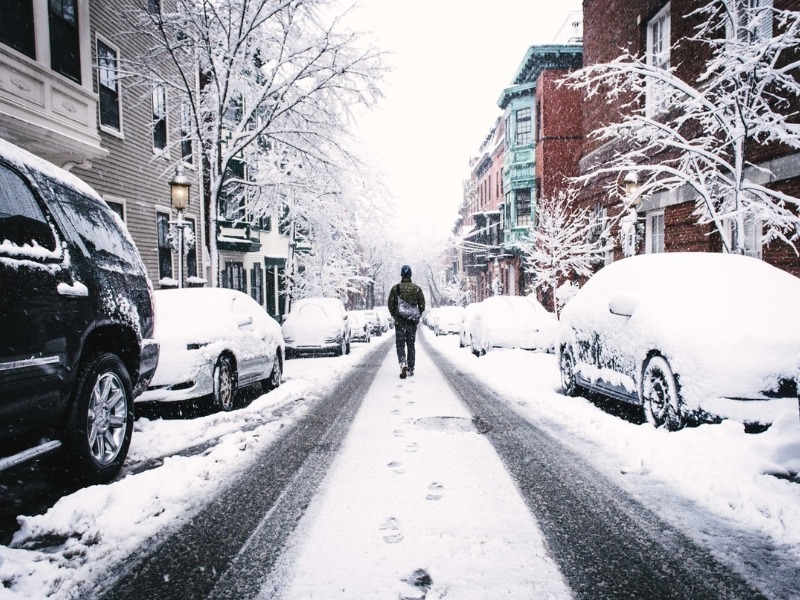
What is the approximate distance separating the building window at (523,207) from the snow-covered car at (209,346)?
85.2ft

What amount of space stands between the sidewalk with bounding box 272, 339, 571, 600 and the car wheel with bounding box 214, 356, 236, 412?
2177 mm

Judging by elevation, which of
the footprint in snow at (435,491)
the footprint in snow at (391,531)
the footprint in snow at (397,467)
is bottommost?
the footprint in snow at (397,467)

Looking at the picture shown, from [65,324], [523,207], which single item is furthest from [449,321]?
[65,324]

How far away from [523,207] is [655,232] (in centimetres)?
1772

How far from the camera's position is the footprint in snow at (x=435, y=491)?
3771mm

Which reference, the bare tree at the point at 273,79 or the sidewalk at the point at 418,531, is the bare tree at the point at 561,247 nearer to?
the bare tree at the point at 273,79

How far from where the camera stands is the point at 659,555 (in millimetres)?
2928

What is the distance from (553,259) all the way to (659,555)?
20.7 metres

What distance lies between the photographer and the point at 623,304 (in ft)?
19.9

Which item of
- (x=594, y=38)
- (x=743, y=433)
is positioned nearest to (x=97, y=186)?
(x=743, y=433)

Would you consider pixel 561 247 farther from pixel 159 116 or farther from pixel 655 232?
pixel 159 116

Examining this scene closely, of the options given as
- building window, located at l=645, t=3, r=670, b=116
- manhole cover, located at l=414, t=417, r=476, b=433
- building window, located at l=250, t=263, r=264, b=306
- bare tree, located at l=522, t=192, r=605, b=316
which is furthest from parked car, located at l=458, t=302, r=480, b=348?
building window, located at l=250, t=263, r=264, b=306

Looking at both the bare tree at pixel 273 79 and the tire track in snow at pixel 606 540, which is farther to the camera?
the bare tree at pixel 273 79

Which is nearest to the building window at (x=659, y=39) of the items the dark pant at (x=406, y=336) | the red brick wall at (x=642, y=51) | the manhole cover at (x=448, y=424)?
the red brick wall at (x=642, y=51)
